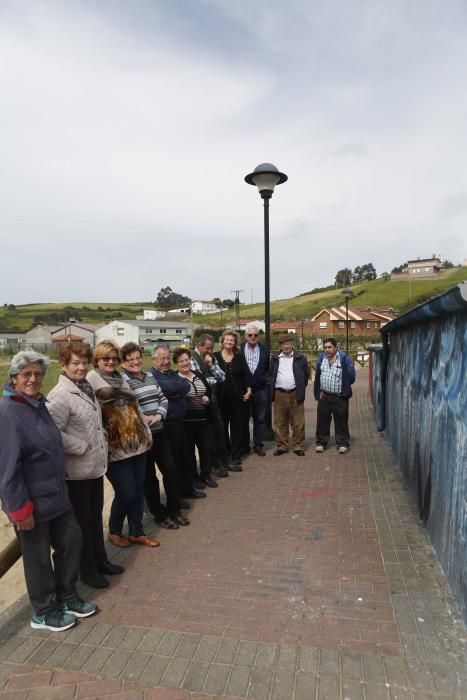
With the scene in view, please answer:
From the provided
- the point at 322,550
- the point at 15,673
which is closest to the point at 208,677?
the point at 15,673

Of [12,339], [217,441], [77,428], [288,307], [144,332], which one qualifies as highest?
[288,307]

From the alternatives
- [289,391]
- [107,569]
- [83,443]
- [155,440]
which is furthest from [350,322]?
[83,443]

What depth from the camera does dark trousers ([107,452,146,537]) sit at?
3918 mm

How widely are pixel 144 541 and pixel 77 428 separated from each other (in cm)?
148

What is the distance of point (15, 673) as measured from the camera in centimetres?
260

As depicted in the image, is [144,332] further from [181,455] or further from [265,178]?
[181,455]

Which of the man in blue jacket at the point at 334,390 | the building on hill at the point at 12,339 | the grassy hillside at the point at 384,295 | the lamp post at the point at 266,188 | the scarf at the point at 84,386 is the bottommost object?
the building on hill at the point at 12,339

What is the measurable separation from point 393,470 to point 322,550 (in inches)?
98.5

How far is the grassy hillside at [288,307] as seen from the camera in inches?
3553

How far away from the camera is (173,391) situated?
4672mm

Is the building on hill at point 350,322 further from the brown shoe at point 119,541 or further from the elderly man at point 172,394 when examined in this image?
the brown shoe at point 119,541

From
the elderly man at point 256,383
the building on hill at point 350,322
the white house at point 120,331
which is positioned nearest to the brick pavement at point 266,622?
the elderly man at point 256,383

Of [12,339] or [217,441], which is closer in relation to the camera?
[217,441]

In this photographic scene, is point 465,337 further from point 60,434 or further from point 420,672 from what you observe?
point 60,434
